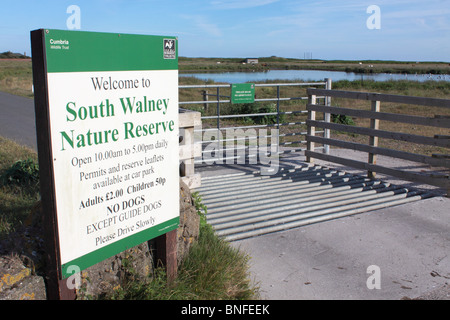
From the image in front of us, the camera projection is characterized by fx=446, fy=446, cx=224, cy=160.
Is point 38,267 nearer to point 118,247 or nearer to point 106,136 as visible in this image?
point 118,247

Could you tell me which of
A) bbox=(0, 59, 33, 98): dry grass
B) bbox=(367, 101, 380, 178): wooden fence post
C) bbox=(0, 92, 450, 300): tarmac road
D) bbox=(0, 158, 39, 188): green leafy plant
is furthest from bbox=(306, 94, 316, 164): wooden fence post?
bbox=(0, 59, 33, 98): dry grass

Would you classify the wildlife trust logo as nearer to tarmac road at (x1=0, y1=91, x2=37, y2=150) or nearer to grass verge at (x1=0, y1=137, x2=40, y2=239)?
grass verge at (x1=0, y1=137, x2=40, y2=239)

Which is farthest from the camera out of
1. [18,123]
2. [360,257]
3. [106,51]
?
[18,123]

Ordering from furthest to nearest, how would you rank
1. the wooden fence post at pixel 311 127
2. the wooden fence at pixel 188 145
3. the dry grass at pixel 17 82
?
1. the dry grass at pixel 17 82
2. the wooden fence post at pixel 311 127
3. the wooden fence at pixel 188 145

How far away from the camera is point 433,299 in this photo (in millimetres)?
3961

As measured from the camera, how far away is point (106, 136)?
290cm

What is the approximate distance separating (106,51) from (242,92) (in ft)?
20.5

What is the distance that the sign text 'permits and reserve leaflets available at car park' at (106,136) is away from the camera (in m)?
2.56

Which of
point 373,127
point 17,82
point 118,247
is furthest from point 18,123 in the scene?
point 17,82

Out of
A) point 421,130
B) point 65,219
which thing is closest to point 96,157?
point 65,219

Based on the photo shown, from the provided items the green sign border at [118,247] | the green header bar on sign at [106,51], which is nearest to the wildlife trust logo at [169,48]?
the green header bar on sign at [106,51]

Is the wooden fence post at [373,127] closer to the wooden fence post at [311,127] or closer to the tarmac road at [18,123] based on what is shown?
the wooden fence post at [311,127]

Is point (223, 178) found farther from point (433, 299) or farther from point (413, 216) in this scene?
point (433, 299)

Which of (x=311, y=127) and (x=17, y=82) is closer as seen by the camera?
(x=311, y=127)
